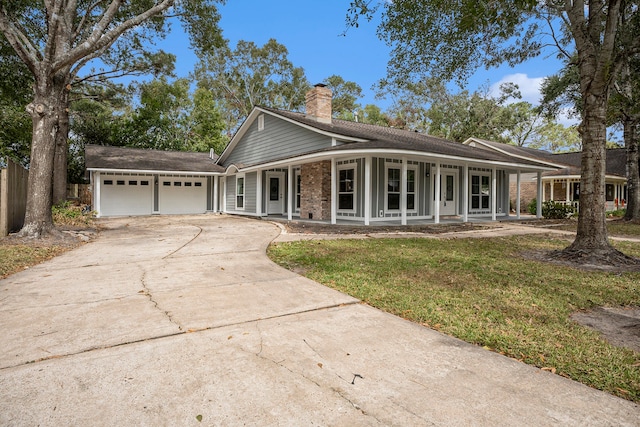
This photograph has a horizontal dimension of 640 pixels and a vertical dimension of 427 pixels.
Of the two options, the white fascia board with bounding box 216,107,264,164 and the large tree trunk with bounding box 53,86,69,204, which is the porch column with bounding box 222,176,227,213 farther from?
the large tree trunk with bounding box 53,86,69,204

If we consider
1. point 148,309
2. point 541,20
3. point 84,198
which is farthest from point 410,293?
point 84,198

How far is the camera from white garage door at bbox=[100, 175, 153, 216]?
18.5 m

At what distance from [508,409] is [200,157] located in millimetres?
23398

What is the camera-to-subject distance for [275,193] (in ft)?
58.1

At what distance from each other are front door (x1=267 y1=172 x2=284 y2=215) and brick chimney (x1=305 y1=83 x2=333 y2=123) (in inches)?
150

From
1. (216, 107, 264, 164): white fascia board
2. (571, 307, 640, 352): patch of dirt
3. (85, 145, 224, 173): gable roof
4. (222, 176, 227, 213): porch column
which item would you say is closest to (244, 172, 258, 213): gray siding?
(216, 107, 264, 164): white fascia board

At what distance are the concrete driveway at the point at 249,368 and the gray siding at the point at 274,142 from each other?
1019 cm

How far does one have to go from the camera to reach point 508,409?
6.88 ft

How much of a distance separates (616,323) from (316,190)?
1135 centimetres

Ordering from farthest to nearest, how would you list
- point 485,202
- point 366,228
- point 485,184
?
point 485,202
point 485,184
point 366,228

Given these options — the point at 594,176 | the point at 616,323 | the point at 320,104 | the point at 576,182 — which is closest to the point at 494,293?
the point at 616,323

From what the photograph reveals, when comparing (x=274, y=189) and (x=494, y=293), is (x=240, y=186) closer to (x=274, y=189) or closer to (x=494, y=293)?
(x=274, y=189)

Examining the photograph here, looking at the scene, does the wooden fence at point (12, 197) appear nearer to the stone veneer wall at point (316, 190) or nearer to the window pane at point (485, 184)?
the stone veneer wall at point (316, 190)

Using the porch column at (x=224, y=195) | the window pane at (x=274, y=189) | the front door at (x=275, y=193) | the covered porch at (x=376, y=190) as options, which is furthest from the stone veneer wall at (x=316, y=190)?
the porch column at (x=224, y=195)
